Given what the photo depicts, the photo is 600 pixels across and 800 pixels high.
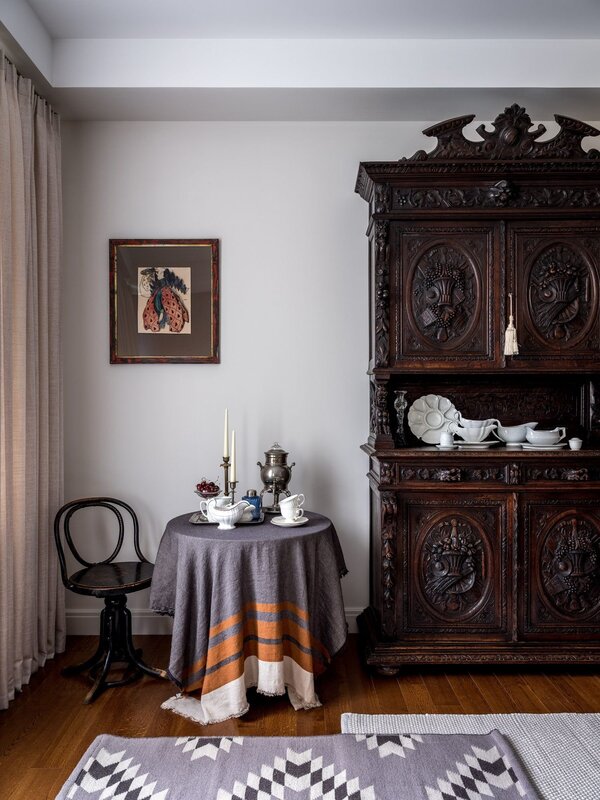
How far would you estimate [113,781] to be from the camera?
6.91 ft

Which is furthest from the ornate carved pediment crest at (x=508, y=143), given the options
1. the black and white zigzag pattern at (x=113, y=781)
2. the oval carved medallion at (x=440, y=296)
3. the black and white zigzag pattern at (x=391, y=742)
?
the black and white zigzag pattern at (x=113, y=781)

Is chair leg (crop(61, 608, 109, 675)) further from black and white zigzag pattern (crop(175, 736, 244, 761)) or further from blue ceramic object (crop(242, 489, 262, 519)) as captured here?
blue ceramic object (crop(242, 489, 262, 519))

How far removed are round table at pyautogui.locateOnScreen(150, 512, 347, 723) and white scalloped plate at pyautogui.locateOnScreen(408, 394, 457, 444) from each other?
0.92 meters

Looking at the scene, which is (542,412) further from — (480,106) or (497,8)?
(497,8)

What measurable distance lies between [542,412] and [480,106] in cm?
171

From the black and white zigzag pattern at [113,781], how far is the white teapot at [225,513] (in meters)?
0.97

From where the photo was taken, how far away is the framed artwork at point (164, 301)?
11.2ft

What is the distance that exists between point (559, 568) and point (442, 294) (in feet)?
4.78

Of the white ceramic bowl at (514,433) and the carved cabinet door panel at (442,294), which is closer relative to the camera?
the carved cabinet door panel at (442,294)

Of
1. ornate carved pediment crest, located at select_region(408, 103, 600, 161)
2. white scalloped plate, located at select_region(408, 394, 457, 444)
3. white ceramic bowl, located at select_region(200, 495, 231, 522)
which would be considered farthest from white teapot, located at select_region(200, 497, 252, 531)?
ornate carved pediment crest, located at select_region(408, 103, 600, 161)

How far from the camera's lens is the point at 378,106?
3258 millimetres

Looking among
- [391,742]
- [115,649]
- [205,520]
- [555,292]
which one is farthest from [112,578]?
[555,292]

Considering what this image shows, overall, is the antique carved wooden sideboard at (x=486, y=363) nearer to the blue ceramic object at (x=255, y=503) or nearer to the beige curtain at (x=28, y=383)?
the blue ceramic object at (x=255, y=503)

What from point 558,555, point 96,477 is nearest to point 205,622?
point 96,477
